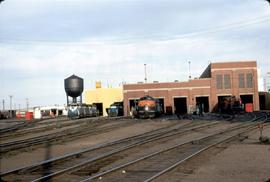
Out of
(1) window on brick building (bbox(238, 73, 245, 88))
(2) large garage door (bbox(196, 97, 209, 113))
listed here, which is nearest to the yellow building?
(2) large garage door (bbox(196, 97, 209, 113))

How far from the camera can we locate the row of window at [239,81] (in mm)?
89500

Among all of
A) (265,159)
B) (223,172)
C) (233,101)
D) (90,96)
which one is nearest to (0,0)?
(223,172)

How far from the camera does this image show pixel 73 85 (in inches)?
3413

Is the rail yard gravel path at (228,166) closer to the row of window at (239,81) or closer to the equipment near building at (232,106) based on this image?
the equipment near building at (232,106)

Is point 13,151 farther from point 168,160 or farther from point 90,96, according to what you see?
point 90,96

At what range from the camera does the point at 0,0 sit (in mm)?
6684

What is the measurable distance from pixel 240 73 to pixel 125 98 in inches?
983

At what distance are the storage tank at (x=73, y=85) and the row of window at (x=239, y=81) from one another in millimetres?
28368

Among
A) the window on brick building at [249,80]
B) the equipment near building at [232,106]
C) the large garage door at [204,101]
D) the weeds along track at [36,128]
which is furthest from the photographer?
the large garage door at [204,101]

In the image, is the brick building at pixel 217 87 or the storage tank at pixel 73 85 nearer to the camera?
the storage tank at pixel 73 85

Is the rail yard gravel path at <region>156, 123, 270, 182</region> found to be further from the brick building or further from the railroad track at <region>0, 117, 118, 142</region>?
the brick building

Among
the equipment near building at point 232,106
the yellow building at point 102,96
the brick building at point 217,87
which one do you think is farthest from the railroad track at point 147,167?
the yellow building at point 102,96

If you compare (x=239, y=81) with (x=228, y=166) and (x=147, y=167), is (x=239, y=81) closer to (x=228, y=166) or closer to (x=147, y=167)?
(x=228, y=166)

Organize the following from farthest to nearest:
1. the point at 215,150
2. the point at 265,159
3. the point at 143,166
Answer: the point at 215,150 < the point at 265,159 < the point at 143,166
